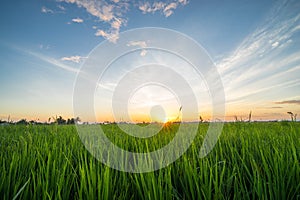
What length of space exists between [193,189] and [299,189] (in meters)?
0.66

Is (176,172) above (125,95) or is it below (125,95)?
below

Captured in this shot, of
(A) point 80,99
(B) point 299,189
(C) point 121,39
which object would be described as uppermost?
(C) point 121,39

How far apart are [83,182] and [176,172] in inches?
29.9

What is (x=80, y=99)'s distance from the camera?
297cm

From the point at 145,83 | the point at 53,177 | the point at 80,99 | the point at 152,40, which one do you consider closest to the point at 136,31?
the point at 152,40

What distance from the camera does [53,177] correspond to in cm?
147

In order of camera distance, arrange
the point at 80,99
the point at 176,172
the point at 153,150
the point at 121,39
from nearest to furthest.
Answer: the point at 176,172 → the point at 153,150 → the point at 80,99 → the point at 121,39

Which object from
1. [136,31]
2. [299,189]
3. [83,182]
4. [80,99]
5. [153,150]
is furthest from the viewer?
[136,31]

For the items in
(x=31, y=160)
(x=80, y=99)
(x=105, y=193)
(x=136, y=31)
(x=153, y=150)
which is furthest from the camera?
(x=136, y=31)

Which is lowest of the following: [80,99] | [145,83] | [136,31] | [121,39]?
[80,99]

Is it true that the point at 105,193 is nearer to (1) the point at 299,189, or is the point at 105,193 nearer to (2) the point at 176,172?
(2) the point at 176,172

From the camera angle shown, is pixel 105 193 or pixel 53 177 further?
pixel 53 177

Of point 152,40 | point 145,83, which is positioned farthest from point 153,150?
point 152,40

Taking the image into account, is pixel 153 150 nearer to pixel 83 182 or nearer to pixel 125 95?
pixel 83 182
